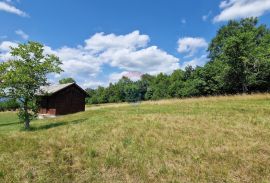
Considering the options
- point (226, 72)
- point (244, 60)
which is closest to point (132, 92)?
point (226, 72)

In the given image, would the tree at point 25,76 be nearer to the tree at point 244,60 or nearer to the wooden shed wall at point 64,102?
the wooden shed wall at point 64,102

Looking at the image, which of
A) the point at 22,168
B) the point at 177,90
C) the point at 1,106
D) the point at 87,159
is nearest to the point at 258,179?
the point at 87,159

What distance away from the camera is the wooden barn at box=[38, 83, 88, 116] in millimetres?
39688

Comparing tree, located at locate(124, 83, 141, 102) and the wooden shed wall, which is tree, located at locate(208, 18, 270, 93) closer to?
the wooden shed wall

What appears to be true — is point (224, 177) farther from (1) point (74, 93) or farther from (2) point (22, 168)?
(1) point (74, 93)

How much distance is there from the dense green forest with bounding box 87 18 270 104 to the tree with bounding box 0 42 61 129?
31645mm

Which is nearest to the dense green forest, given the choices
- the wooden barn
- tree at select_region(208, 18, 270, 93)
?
tree at select_region(208, 18, 270, 93)

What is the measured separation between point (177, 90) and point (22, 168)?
69318 millimetres

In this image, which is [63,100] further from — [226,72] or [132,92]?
[132,92]

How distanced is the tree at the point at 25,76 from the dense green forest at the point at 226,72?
31645 millimetres

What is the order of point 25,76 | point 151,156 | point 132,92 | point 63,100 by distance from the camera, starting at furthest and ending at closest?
point 132,92, point 63,100, point 25,76, point 151,156

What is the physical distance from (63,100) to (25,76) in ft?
71.7

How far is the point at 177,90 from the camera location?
7550 centimetres

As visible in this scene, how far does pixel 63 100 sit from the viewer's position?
40750mm
